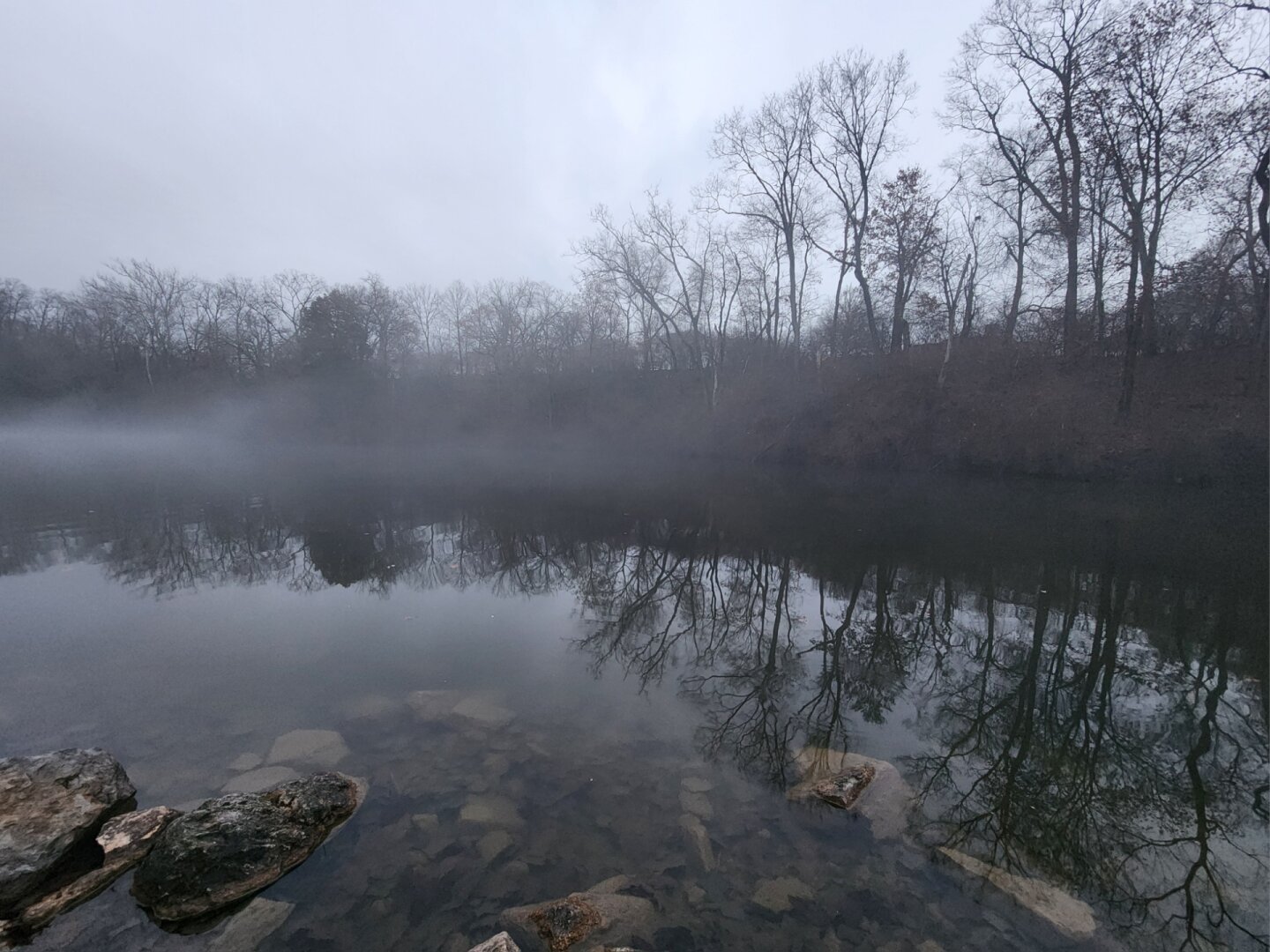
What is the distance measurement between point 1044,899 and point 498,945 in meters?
2.71

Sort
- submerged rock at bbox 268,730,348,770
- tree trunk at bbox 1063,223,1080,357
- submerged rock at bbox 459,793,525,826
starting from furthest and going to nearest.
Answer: tree trunk at bbox 1063,223,1080,357 → submerged rock at bbox 268,730,348,770 → submerged rock at bbox 459,793,525,826

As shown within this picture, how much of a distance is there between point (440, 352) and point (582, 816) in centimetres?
5495

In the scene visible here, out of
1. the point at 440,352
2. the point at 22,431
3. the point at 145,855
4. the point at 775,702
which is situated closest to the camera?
the point at 145,855

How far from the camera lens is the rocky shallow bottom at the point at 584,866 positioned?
2746mm

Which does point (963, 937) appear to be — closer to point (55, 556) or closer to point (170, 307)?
point (55, 556)

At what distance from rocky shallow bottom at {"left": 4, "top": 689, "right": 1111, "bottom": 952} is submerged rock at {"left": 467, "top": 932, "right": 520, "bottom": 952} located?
1cm

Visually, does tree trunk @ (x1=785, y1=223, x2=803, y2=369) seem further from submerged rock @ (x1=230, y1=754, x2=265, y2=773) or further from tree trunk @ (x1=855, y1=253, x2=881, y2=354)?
submerged rock @ (x1=230, y1=754, x2=265, y2=773)

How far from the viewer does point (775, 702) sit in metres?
5.11

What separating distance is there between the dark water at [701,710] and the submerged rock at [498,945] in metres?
0.21

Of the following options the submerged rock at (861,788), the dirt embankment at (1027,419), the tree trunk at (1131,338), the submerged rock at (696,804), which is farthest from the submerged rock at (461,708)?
the tree trunk at (1131,338)

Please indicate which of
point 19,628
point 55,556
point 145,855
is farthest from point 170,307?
point 145,855

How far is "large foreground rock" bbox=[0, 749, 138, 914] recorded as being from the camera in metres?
2.95

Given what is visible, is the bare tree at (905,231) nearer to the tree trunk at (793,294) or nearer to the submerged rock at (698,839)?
the tree trunk at (793,294)

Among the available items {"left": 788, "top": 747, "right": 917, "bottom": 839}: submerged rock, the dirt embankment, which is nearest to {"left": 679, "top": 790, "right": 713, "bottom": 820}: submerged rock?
{"left": 788, "top": 747, "right": 917, "bottom": 839}: submerged rock
